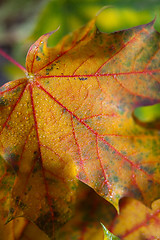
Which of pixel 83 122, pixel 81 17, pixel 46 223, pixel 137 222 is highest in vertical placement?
pixel 81 17

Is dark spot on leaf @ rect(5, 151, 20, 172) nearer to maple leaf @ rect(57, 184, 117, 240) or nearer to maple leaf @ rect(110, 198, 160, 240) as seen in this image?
maple leaf @ rect(57, 184, 117, 240)

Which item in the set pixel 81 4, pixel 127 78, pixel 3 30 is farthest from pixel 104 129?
pixel 3 30

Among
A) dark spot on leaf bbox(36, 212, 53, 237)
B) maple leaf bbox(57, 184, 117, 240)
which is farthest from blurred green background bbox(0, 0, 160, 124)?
dark spot on leaf bbox(36, 212, 53, 237)

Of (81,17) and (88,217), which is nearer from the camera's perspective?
(88,217)

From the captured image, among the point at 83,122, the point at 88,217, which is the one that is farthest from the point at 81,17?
the point at 88,217

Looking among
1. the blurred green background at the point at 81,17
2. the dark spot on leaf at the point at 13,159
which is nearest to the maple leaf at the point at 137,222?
the dark spot on leaf at the point at 13,159

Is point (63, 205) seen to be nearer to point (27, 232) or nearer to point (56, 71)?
point (27, 232)

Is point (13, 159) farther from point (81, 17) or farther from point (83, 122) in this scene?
point (81, 17)

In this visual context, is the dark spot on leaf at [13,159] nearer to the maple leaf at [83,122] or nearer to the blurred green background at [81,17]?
the maple leaf at [83,122]

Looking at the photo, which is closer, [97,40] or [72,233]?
Answer: [97,40]
